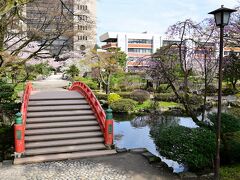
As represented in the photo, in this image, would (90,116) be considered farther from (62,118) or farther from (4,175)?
(4,175)

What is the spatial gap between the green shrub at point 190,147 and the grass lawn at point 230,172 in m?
0.41

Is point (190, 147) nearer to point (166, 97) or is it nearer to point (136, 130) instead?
point (136, 130)

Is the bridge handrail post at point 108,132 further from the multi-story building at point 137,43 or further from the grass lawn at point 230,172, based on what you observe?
the multi-story building at point 137,43

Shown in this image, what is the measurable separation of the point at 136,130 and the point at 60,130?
29.5 ft

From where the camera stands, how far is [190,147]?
7250 millimetres

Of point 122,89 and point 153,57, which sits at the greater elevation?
point 153,57

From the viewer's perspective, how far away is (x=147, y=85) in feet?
119

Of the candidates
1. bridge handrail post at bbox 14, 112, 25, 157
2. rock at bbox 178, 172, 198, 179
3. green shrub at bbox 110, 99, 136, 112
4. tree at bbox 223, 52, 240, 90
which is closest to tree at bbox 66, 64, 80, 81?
green shrub at bbox 110, 99, 136, 112

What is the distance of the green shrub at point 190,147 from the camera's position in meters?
7.16

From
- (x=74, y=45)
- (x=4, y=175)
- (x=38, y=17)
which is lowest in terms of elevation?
(x=4, y=175)

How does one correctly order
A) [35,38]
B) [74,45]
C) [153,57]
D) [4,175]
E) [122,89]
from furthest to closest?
1. [122,89]
2. [74,45]
3. [35,38]
4. [153,57]
5. [4,175]

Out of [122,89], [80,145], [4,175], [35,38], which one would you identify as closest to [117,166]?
[80,145]

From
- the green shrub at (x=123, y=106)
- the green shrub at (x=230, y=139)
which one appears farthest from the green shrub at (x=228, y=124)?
the green shrub at (x=123, y=106)

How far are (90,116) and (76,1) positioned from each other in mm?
4680
